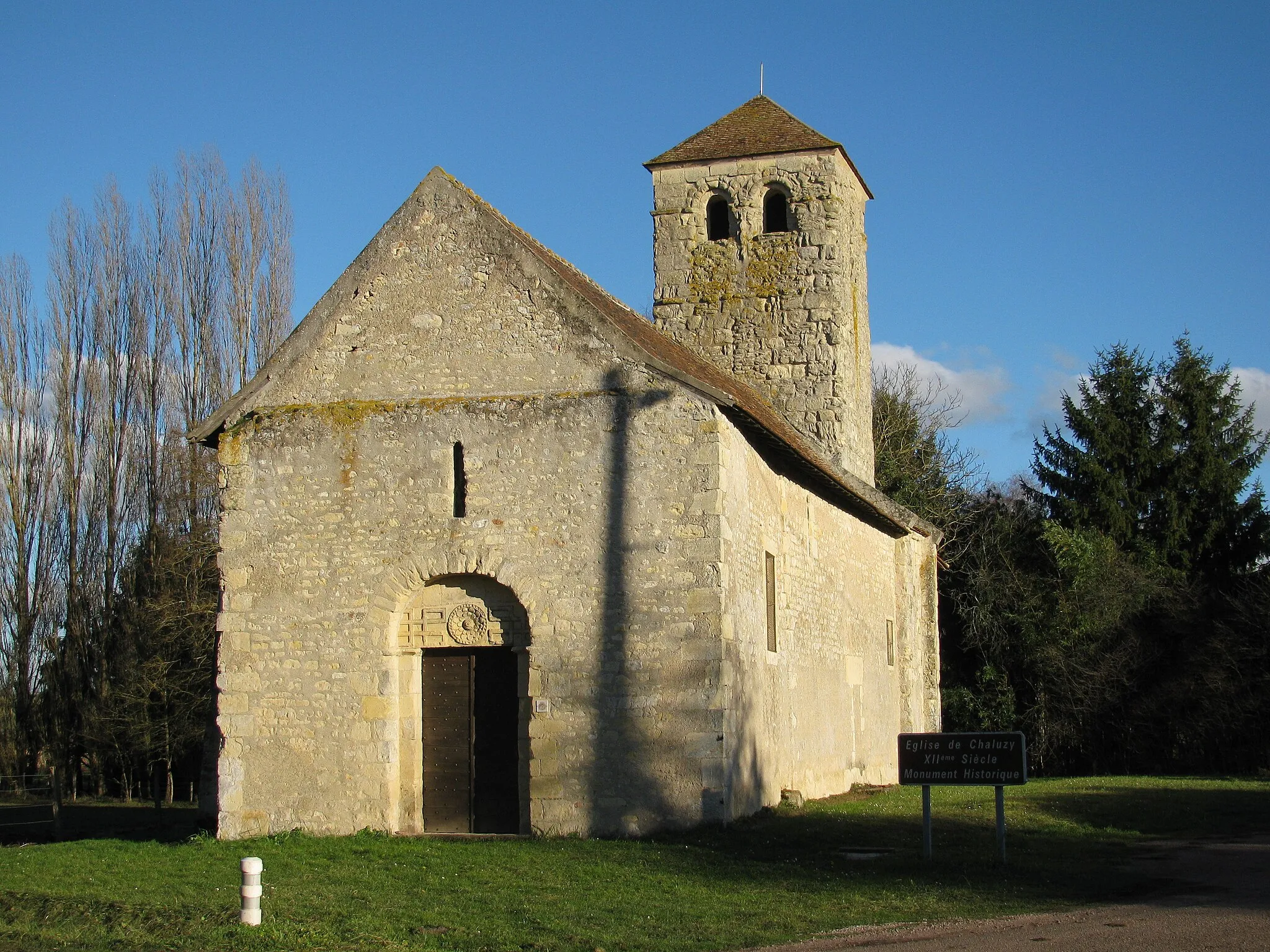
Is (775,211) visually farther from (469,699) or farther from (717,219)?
(469,699)

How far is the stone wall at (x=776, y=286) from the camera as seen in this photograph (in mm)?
→ 20969

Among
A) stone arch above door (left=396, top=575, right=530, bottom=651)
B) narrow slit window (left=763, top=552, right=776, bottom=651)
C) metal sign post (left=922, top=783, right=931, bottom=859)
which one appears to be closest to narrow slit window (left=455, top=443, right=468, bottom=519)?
stone arch above door (left=396, top=575, right=530, bottom=651)

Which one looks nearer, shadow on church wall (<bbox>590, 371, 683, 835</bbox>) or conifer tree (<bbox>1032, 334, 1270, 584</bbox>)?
shadow on church wall (<bbox>590, 371, 683, 835</bbox>)

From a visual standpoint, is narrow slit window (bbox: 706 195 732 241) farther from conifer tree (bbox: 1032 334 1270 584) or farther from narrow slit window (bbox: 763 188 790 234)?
conifer tree (bbox: 1032 334 1270 584)

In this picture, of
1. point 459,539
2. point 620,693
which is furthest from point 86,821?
point 620,693

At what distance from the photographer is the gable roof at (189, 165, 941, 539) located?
45.9 ft

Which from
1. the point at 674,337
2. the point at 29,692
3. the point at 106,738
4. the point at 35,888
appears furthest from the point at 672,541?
the point at 29,692

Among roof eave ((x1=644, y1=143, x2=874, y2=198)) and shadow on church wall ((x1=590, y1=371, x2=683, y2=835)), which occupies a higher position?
roof eave ((x1=644, y1=143, x2=874, y2=198))

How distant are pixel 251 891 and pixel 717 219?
16.0 meters

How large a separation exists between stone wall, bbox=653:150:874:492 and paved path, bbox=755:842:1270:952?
1170cm

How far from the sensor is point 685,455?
13734 mm

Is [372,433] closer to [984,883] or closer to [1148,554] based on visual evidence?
[984,883]

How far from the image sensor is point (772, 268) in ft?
69.9

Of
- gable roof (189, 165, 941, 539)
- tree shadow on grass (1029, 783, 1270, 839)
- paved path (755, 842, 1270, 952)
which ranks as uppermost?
gable roof (189, 165, 941, 539)
